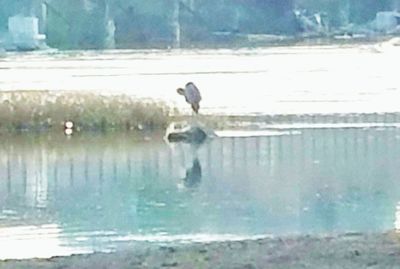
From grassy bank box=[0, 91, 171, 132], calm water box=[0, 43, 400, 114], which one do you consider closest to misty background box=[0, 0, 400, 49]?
calm water box=[0, 43, 400, 114]

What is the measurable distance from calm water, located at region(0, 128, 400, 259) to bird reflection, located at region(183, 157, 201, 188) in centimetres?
1

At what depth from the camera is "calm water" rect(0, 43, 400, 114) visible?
27922mm

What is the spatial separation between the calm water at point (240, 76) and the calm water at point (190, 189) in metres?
4.97

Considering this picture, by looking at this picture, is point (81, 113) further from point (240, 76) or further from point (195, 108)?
point (240, 76)

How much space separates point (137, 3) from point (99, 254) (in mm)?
49133

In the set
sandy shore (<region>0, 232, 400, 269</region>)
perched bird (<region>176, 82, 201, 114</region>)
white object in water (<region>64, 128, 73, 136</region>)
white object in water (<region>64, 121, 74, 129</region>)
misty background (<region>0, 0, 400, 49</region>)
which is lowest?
misty background (<region>0, 0, 400, 49</region>)

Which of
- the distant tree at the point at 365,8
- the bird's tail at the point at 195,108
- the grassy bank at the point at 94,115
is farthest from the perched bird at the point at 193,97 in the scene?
the distant tree at the point at 365,8

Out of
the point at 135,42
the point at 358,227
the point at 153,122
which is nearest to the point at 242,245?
the point at 358,227

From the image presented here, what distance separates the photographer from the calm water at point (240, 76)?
27922 millimetres

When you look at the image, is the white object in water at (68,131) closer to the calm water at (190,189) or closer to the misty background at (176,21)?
the calm water at (190,189)

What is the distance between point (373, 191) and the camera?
14797mm

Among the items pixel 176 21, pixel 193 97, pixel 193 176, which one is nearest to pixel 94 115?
pixel 193 97

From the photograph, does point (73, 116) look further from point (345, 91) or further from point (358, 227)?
point (358, 227)

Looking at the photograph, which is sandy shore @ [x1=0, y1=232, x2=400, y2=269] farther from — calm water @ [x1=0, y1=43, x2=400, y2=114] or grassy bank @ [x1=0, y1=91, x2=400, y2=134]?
calm water @ [x1=0, y1=43, x2=400, y2=114]
